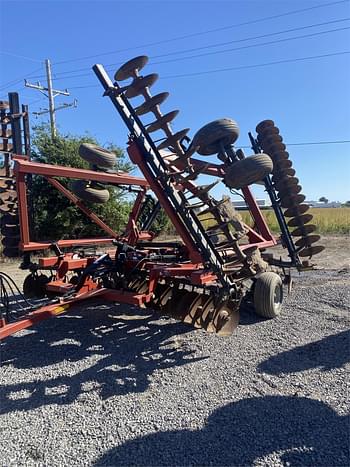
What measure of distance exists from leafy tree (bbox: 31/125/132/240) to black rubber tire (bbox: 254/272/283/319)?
856 centimetres

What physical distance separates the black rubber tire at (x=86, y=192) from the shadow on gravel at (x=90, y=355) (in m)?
1.98

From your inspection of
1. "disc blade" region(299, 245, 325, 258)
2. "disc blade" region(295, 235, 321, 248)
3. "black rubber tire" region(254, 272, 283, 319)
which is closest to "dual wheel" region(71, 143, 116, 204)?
"black rubber tire" region(254, 272, 283, 319)

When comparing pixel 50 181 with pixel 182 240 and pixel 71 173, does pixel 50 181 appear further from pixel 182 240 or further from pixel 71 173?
pixel 182 240

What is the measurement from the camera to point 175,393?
3.33 metres

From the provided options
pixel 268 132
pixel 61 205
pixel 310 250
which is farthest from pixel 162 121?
pixel 61 205

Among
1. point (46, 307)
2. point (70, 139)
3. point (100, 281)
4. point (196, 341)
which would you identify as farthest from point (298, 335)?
point (70, 139)

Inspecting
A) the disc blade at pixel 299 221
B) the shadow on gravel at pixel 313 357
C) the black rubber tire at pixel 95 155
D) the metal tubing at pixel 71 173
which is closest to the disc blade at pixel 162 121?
the black rubber tire at pixel 95 155

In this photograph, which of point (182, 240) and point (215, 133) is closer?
point (215, 133)

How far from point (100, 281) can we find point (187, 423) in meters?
2.66

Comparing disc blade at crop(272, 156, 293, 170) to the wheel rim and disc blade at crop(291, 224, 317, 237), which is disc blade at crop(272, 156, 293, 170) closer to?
disc blade at crop(291, 224, 317, 237)

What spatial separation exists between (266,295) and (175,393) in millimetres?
2334

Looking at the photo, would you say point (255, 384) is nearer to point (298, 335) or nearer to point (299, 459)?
point (299, 459)

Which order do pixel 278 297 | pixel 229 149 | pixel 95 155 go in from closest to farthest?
pixel 229 149, pixel 95 155, pixel 278 297

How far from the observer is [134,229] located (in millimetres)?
6273
